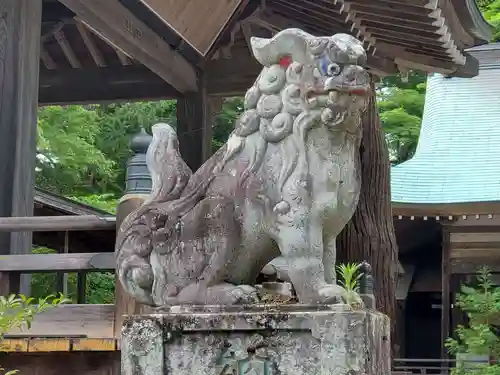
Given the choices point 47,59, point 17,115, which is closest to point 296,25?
point 47,59

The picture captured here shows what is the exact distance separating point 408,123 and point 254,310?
524 inches

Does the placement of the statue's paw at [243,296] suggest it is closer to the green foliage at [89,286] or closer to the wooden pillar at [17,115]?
the wooden pillar at [17,115]

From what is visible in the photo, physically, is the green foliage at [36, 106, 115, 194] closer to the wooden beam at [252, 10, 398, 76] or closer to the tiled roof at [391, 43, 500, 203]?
the tiled roof at [391, 43, 500, 203]

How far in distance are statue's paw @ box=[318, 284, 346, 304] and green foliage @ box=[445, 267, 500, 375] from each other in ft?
21.9

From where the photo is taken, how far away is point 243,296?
9.09 ft

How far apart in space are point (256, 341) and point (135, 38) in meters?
4.19

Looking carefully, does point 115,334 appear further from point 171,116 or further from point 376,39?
point 171,116

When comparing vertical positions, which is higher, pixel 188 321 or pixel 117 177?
pixel 117 177

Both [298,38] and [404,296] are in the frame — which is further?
[404,296]

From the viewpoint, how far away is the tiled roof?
36.8 feet

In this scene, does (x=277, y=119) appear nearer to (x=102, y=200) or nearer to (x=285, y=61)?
(x=285, y=61)

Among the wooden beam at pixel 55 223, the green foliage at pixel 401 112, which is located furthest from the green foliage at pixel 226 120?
the wooden beam at pixel 55 223

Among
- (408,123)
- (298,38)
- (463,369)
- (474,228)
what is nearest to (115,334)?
(298,38)

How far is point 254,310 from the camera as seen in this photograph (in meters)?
2.72
